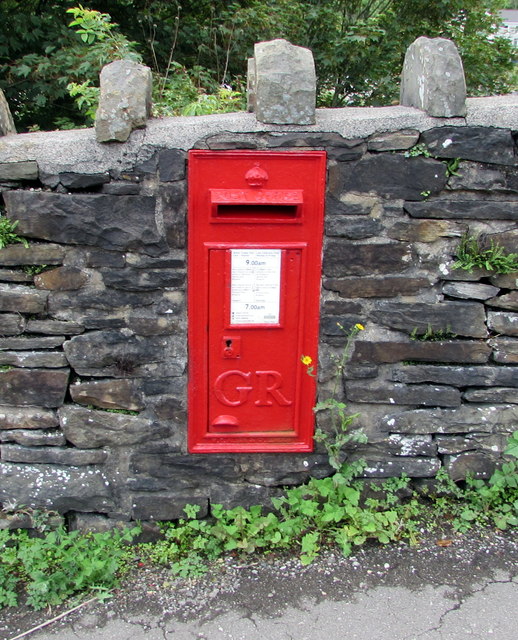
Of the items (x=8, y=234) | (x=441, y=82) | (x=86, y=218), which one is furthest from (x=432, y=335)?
(x=8, y=234)

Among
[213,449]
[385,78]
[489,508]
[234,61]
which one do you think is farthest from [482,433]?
[385,78]

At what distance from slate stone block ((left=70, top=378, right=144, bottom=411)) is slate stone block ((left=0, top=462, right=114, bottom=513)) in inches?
13.2

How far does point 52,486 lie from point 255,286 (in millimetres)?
1342

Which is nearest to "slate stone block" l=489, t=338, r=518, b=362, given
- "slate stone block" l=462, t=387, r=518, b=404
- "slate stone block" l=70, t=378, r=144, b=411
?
"slate stone block" l=462, t=387, r=518, b=404

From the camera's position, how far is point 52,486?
258 centimetres

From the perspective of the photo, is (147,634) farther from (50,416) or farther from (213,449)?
(50,416)

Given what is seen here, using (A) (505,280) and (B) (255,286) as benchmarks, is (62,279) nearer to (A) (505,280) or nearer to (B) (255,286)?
(B) (255,286)

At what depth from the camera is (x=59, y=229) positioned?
2.34m

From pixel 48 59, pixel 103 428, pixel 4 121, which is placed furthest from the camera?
pixel 48 59

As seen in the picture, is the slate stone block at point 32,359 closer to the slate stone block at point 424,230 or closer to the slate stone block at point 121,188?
the slate stone block at point 121,188

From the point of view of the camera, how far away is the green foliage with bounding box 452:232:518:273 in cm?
244

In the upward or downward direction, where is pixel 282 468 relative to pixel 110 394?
downward

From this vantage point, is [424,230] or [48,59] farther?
[48,59]

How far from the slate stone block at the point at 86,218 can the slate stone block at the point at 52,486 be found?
3.53ft
